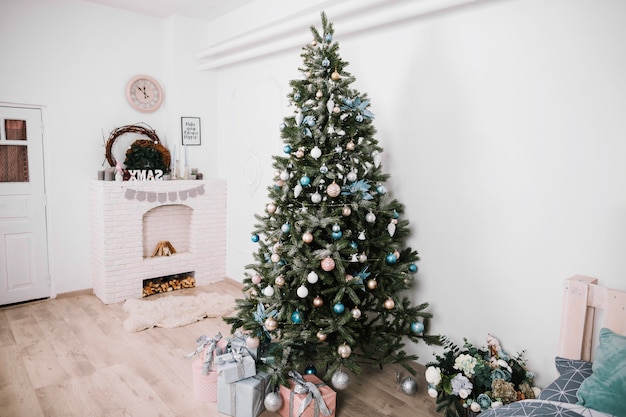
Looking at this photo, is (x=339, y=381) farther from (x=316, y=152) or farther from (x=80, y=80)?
(x=80, y=80)

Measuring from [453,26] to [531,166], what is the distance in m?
1.05

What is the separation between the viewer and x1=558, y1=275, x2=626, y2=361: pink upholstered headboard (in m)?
2.05

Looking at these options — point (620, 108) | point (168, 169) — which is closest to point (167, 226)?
point (168, 169)

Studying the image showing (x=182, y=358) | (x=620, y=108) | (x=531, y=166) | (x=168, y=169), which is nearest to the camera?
(x=620, y=108)

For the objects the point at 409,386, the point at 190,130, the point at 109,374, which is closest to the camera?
the point at 409,386

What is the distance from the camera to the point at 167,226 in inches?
190

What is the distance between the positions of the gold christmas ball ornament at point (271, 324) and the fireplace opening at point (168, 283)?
7.77ft

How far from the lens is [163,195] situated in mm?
4562

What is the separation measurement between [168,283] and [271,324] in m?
2.48

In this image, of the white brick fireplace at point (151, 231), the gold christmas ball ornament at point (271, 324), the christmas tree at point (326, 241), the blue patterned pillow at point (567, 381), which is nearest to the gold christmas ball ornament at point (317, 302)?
the christmas tree at point (326, 241)

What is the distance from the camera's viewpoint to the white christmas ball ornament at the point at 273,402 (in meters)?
2.46

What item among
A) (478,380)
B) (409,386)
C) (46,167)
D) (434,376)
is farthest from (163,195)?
(478,380)

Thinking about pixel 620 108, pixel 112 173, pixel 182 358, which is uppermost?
pixel 620 108

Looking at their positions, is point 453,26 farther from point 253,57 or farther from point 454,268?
point 253,57
